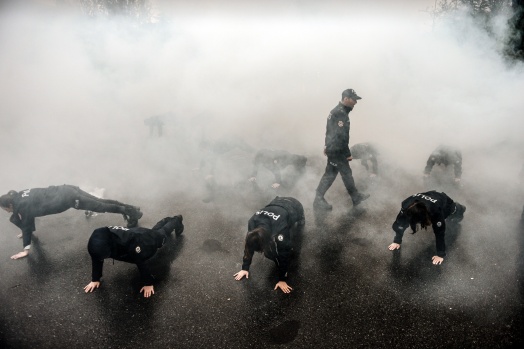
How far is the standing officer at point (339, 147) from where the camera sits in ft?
15.7

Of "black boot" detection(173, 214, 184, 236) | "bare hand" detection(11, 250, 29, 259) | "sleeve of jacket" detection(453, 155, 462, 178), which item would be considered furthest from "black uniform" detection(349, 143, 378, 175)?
"bare hand" detection(11, 250, 29, 259)

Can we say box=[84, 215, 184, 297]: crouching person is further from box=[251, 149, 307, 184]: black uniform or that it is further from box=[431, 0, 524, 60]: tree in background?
box=[431, 0, 524, 60]: tree in background

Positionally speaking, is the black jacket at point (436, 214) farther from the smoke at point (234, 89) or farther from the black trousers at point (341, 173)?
the smoke at point (234, 89)

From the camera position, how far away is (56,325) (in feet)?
10.8

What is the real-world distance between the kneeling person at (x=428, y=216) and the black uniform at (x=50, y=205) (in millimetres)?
4011

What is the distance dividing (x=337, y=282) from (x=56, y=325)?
3116mm

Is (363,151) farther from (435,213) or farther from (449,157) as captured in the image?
(435,213)

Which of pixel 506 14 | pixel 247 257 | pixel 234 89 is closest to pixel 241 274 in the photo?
pixel 247 257

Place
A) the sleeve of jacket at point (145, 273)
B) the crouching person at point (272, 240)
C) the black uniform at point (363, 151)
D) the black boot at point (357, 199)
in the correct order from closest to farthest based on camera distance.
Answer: the crouching person at point (272, 240), the sleeve of jacket at point (145, 273), the black boot at point (357, 199), the black uniform at point (363, 151)

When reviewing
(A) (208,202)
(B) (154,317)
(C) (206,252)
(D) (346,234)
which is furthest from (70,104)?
(D) (346,234)

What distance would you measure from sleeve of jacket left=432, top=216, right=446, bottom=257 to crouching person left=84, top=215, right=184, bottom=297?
3.43 m

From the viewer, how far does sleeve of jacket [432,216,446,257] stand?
369cm

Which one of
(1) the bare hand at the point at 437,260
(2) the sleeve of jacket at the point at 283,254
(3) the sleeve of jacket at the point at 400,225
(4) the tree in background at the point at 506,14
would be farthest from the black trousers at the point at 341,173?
(4) the tree in background at the point at 506,14

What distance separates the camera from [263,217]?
12.1 feet
